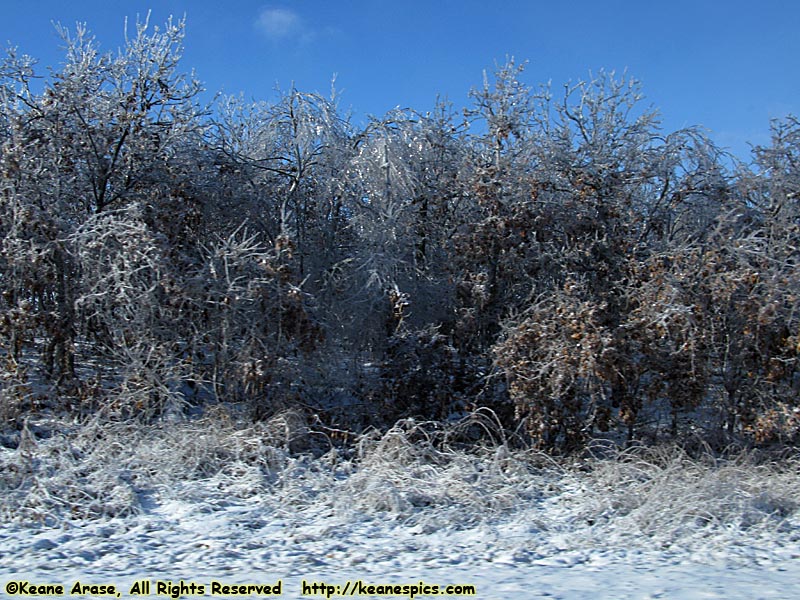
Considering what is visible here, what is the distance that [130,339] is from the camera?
31.9ft

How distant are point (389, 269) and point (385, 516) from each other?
4.36 meters

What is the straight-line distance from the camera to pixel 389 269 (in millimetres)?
10898

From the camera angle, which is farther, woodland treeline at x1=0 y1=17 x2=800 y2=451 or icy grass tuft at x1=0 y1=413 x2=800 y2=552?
woodland treeline at x1=0 y1=17 x2=800 y2=451

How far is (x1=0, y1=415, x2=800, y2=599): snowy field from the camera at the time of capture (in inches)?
227

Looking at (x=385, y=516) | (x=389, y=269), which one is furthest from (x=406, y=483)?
(x=389, y=269)

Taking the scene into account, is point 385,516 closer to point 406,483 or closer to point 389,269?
point 406,483

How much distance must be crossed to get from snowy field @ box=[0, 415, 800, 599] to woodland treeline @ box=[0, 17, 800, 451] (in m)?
0.93

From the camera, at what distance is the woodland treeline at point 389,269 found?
380 inches

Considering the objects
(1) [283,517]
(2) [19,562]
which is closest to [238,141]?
(1) [283,517]

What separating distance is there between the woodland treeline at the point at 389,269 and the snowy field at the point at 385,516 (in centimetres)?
93

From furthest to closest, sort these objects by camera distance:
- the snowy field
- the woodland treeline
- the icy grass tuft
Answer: the woodland treeline < the icy grass tuft < the snowy field

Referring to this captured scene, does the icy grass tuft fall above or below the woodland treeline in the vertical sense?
below

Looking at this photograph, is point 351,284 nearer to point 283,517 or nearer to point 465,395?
point 465,395

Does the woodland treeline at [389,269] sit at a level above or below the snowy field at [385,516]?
above
